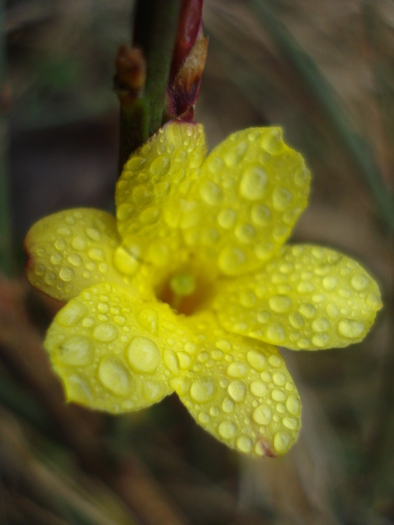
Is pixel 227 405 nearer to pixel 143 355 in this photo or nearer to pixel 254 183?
pixel 143 355

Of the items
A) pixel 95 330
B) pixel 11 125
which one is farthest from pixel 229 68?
pixel 95 330

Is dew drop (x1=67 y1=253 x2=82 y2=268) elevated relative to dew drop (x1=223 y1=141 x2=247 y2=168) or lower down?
lower down

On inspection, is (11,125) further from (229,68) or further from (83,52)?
(229,68)

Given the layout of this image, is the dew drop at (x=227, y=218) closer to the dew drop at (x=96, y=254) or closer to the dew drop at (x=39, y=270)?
the dew drop at (x=96, y=254)

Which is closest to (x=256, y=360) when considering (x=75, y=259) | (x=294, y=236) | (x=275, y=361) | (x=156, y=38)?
(x=275, y=361)

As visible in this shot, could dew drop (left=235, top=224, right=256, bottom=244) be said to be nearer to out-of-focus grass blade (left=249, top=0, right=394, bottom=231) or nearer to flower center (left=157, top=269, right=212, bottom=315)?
flower center (left=157, top=269, right=212, bottom=315)

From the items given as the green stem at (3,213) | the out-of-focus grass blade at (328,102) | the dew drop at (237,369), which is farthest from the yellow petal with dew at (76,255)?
the out-of-focus grass blade at (328,102)

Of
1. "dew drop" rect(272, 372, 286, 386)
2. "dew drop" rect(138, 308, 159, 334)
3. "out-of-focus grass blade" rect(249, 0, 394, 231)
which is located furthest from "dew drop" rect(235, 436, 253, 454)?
"out-of-focus grass blade" rect(249, 0, 394, 231)
